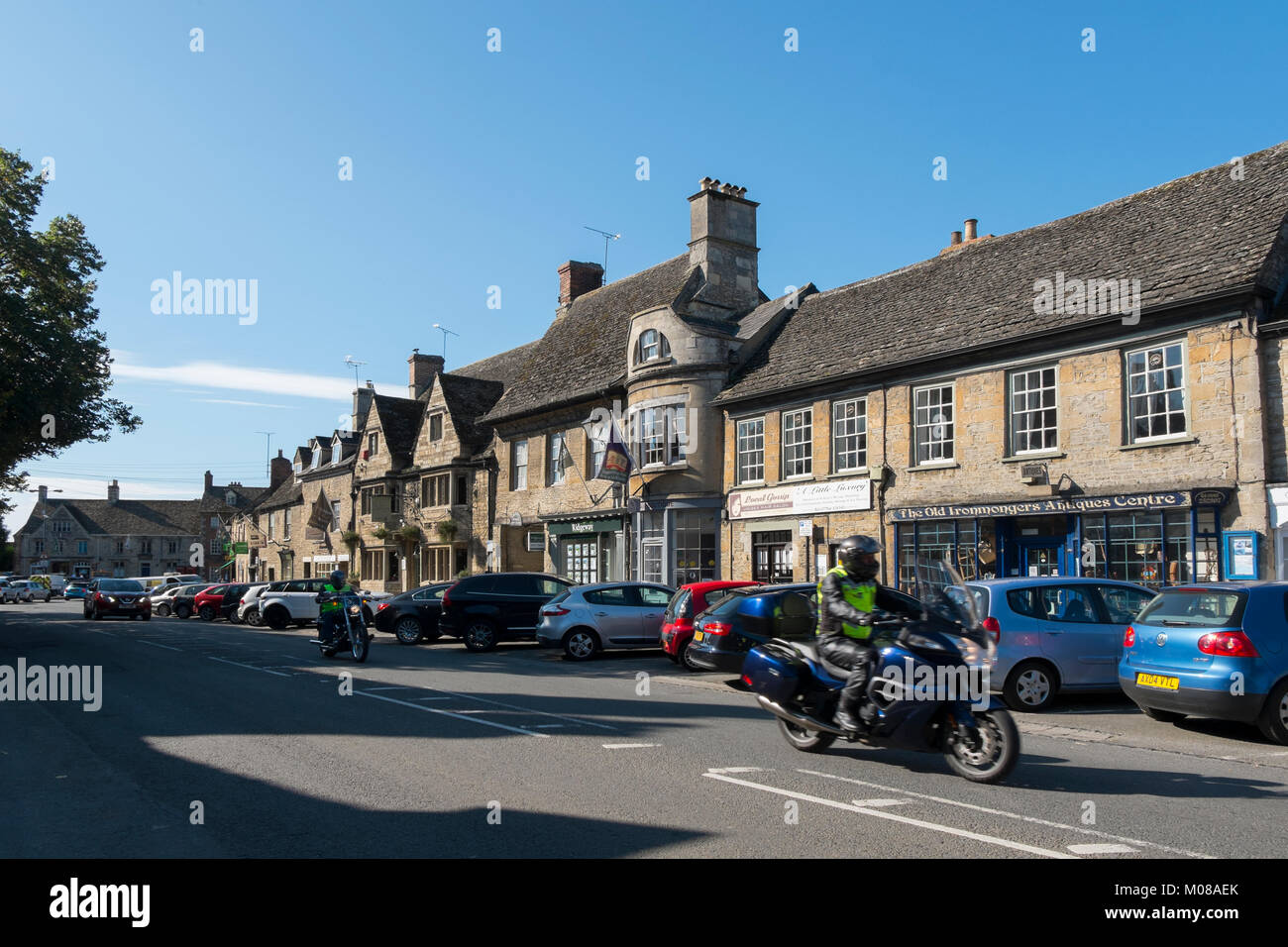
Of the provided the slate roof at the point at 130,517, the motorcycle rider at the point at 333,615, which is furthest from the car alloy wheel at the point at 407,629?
the slate roof at the point at 130,517

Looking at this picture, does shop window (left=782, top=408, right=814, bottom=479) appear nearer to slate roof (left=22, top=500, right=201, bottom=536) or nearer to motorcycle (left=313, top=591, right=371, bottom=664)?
motorcycle (left=313, top=591, right=371, bottom=664)

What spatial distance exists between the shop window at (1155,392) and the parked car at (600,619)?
9.15 meters

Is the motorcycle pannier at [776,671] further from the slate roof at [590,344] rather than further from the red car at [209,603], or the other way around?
the red car at [209,603]

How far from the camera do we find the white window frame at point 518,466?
35.3 meters

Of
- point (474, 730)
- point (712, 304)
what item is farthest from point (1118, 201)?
point (474, 730)

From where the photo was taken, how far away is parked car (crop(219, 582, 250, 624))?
36.9m

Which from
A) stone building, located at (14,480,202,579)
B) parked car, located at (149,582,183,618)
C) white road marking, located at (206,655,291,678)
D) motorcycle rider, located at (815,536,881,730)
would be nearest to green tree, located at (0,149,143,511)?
white road marking, located at (206,655,291,678)

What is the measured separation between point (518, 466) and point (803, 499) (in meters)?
14.5

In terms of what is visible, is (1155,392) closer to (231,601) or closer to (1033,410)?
(1033,410)

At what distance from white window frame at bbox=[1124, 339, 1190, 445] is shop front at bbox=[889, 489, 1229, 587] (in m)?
1.08

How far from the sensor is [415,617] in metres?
23.9

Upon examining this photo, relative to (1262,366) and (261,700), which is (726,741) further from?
(1262,366)
